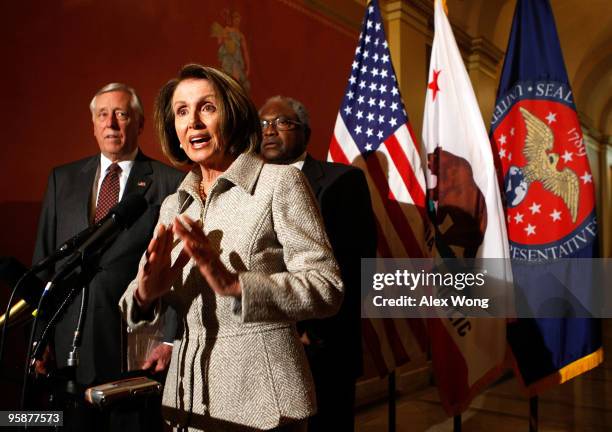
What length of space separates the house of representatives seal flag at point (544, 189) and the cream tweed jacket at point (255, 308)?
6.31ft

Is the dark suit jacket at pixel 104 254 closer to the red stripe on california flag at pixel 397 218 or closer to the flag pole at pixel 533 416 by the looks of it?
the red stripe on california flag at pixel 397 218

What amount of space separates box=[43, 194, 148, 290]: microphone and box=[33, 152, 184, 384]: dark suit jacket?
89 cm

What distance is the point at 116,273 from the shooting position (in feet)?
6.71

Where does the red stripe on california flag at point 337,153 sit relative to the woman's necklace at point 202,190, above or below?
above

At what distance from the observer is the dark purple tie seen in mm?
2117

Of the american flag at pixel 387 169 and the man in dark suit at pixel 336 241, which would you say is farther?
the american flag at pixel 387 169

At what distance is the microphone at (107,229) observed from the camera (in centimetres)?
108

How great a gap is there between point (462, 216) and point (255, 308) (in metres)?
1.98

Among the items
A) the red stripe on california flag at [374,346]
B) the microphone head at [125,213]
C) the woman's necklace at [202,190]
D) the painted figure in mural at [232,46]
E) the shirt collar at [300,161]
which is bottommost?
the red stripe on california flag at [374,346]

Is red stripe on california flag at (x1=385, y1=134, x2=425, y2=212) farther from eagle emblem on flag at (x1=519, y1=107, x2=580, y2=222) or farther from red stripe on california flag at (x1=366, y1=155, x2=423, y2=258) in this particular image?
eagle emblem on flag at (x1=519, y1=107, x2=580, y2=222)

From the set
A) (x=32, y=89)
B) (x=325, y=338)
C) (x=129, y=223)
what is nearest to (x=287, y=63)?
(x=32, y=89)

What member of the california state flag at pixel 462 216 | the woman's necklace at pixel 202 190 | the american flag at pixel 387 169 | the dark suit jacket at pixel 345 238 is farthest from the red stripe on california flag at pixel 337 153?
the woman's necklace at pixel 202 190

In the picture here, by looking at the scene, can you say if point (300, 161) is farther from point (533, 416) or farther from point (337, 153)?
point (533, 416)

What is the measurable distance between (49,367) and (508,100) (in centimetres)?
251
